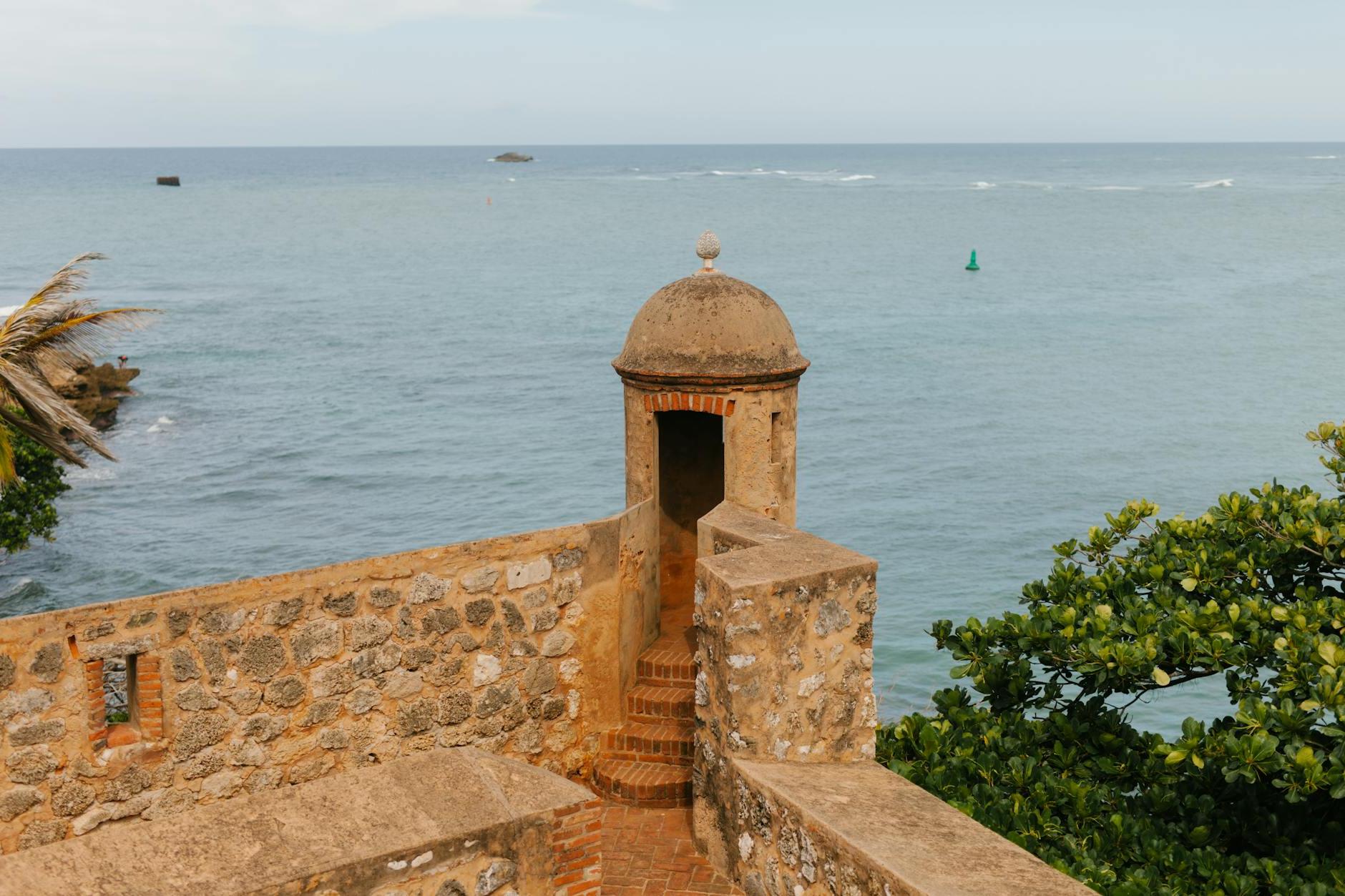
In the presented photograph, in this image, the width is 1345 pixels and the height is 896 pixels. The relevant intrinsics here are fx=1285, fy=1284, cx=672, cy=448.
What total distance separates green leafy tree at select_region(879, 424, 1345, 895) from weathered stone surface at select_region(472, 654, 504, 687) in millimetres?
2834

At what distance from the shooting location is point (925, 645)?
80.7 ft

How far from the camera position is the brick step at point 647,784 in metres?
8.08

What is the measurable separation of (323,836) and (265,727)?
208cm

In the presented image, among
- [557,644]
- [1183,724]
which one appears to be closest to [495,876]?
[557,644]

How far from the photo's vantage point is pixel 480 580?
7594 mm

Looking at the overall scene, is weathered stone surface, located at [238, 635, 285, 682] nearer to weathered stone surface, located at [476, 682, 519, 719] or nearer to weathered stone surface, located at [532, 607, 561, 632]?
weathered stone surface, located at [476, 682, 519, 719]

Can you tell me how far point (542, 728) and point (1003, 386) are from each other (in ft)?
146

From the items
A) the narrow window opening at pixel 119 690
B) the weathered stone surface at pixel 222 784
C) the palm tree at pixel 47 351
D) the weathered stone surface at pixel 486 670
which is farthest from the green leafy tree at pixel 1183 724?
the palm tree at pixel 47 351

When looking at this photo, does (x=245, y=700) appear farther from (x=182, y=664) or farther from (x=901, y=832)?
(x=901, y=832)

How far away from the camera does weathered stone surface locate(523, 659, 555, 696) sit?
796cm

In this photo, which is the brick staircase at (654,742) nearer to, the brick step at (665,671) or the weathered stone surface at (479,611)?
the brick step at (665,671)

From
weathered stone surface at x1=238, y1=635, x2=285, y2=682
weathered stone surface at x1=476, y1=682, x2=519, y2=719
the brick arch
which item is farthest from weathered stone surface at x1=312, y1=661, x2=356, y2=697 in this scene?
the brick arch

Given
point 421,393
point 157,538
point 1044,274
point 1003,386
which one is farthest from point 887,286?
point 157,538

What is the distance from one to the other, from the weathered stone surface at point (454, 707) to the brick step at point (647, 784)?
1.12m
